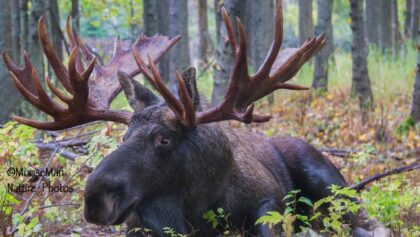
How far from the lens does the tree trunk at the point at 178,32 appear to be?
1430 cm

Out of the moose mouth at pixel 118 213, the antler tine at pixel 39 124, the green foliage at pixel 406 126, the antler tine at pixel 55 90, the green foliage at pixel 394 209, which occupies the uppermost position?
the antler tine at pixel 55 90

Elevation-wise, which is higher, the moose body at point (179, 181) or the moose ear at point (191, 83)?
the moose ear at point (191, 83)

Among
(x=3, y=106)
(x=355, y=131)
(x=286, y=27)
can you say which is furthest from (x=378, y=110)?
(x=286, y=27)

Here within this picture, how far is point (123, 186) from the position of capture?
4.39 m

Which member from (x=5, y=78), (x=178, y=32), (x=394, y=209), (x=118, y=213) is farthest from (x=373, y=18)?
(x=118, y=213)

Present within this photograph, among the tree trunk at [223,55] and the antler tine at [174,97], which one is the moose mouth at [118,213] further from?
the tree trunk at [223,55]

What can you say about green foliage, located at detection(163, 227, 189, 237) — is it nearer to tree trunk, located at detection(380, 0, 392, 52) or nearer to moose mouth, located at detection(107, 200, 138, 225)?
moose mouth, located at detection(107, 200, 138, 225)

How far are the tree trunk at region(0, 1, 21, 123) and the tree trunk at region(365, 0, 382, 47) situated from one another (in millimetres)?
13257

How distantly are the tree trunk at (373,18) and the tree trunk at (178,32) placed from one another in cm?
712

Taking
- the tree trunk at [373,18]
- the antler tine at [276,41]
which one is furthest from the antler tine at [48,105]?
the tree trunk at [373,18]

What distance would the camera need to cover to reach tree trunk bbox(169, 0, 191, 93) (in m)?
14.3

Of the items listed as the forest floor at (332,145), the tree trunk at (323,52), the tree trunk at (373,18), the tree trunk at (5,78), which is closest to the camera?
the forest floor at (332,145)

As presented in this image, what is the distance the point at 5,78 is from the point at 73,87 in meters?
5.11

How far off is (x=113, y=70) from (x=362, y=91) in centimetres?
662
